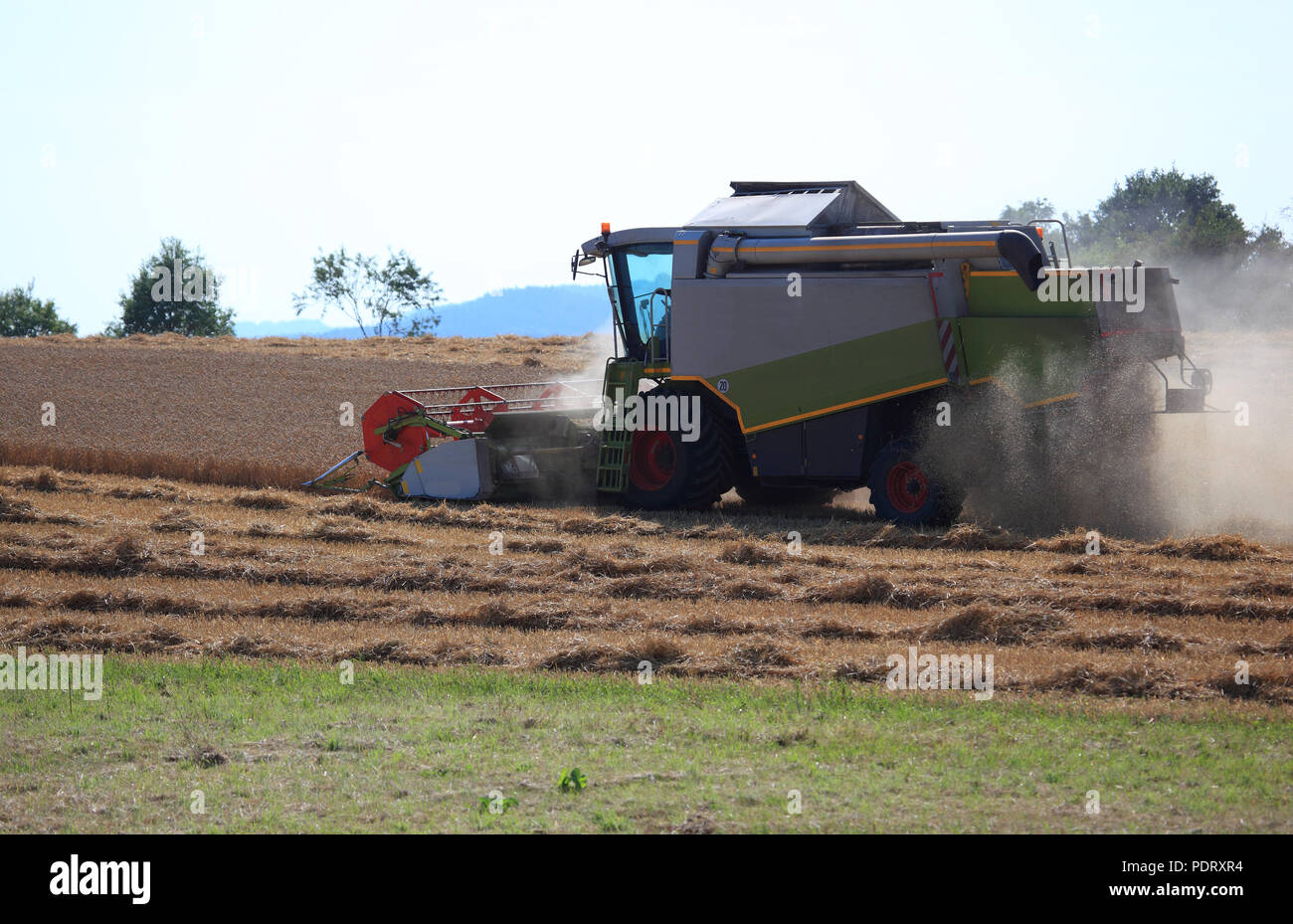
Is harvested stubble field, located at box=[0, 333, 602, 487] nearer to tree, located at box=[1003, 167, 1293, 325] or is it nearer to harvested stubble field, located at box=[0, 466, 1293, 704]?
harvested stubble field, located at box=[0, 466, 1293, 704]

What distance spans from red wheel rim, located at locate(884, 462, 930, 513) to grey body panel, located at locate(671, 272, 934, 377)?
142cm

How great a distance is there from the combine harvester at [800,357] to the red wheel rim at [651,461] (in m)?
0.02

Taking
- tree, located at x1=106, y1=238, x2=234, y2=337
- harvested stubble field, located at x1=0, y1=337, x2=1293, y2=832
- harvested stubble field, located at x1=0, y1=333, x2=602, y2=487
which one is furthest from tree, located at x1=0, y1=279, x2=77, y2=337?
harvested stubble field, located at x1=0, y1=337, x2=1293, y2=832

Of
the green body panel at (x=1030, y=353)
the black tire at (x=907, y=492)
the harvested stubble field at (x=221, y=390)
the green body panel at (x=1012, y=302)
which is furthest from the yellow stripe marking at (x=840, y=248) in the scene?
the harvested stubble field at (x=221, y=390)

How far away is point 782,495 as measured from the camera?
50.3 ft

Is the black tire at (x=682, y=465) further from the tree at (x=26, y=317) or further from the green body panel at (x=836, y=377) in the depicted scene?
the tree at (x=26, y=317)

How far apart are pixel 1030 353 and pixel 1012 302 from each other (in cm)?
54

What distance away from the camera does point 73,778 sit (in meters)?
6.09

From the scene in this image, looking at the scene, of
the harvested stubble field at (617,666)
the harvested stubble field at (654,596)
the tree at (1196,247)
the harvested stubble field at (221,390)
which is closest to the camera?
the harvested stubble field at (617,666)

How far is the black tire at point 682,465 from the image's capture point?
14.3 meters

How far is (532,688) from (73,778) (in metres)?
2.59

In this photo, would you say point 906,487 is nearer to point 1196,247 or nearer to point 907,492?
point 907,492

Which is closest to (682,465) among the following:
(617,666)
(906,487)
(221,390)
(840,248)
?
(906,487)

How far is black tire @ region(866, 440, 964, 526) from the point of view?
41.7 ft
